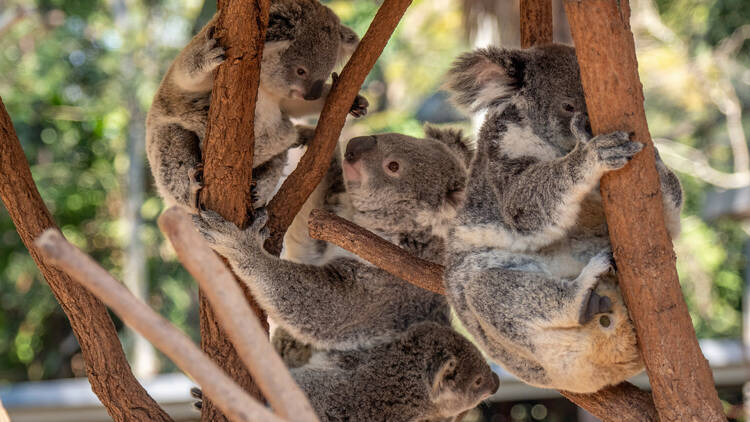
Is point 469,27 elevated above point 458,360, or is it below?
above

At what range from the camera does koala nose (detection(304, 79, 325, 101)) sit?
2.55m

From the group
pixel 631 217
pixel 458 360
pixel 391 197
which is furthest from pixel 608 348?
pixel 391 197

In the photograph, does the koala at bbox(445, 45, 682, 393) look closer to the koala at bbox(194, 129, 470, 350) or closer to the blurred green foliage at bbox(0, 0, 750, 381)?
the koala at bbox(194, 129, 470, 350)

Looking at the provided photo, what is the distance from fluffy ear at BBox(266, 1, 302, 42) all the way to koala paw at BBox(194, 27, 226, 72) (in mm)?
298

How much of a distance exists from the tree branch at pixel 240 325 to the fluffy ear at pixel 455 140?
6.48ft

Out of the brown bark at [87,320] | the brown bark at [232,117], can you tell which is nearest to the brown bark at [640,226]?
the brown bark at [232,117]

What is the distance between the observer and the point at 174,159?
8.03 feet

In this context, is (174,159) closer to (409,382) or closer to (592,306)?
(409,382)

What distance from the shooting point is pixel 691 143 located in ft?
41.8

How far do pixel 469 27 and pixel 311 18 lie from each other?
4444 mm

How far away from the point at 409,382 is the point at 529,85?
1061 millimetres

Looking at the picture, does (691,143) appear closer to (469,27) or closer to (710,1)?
(710,1)

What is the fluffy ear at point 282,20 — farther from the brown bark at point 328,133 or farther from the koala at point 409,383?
the koala at point 409,383

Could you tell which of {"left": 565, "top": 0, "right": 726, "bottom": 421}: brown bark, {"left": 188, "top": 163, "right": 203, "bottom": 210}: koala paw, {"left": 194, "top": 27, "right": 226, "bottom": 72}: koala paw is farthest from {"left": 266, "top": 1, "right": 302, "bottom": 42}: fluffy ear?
{"left": 565, "top": 0, "right": 726, "bottom": 421}: brown bark
